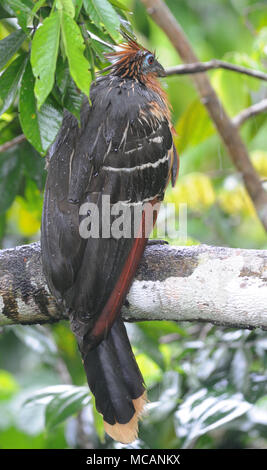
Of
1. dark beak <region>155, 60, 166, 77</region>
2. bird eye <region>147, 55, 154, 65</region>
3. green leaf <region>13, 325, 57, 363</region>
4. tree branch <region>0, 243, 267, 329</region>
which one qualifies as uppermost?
bird eye <region>147, 55, 154, 65</region>

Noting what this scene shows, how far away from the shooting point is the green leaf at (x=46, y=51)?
151cm

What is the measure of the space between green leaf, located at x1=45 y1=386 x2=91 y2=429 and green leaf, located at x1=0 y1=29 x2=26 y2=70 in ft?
4.51

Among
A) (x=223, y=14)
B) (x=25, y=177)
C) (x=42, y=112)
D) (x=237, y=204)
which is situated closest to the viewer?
(x=42, y=112)

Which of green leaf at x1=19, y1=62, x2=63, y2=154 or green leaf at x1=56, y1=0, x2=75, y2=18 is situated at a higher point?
green leaf at x1=56, y1=0, x2=75, y2=18

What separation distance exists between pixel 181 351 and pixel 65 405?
67cm

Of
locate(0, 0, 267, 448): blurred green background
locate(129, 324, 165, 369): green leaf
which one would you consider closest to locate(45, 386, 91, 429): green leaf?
locate(0, 0, 267, 448): blurred green background

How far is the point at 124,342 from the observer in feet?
7.22

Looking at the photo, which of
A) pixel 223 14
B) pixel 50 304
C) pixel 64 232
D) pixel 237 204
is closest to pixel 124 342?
pixel 50 304

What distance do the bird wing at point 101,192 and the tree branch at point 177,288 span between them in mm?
78

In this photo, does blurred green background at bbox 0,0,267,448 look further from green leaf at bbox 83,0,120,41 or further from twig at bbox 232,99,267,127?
green leaf at bbox 83,0,120,41

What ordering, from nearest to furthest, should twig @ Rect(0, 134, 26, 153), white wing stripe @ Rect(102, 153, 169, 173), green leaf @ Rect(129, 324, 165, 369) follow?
white wing stripe @ Rect(102, 153, 169, 173)
green leaf @ Rect(129, 324, 165, 369)
twig @ Rect(0, 134, 26, 153)

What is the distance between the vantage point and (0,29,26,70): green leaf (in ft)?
5.98

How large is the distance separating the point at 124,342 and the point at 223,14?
11.7 feet
